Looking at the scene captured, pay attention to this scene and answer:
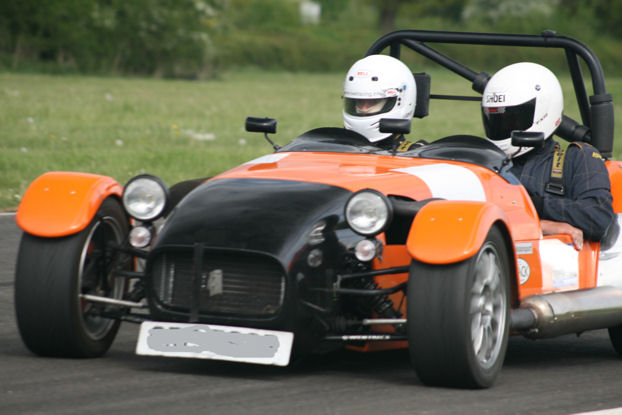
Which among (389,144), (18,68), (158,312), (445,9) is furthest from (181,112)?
(445,9)

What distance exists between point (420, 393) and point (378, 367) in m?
0.71

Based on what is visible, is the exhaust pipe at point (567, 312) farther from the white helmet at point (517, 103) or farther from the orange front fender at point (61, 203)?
the orange front fender at point (61, 203)

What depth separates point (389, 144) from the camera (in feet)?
25.1

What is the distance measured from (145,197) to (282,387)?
128 cm

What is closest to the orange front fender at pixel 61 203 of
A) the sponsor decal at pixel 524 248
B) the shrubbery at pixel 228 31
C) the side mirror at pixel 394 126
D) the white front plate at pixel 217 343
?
the white front plate at pixel 217 343

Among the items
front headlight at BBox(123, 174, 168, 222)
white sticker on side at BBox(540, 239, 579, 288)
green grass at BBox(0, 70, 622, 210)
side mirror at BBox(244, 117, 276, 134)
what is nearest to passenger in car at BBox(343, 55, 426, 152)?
side mirror at BBox(244, 117, 276, 134)

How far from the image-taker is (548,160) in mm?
7309

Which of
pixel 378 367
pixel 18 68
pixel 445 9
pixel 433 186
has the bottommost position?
pixel 378 367

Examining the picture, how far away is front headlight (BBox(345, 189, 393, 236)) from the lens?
5625mm

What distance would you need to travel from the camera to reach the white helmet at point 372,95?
25.0 ft

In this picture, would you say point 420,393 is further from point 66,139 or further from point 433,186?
point 66,139

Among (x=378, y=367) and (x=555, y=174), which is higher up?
(x=555, y=174)

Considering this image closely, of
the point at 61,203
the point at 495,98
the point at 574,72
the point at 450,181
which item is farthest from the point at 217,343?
the point at 574,72

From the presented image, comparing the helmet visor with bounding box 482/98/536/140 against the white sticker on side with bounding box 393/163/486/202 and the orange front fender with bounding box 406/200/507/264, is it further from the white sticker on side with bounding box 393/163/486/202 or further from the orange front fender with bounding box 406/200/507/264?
the orange front fender with bounding box 406/200/507/264
